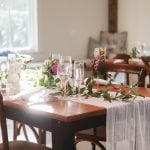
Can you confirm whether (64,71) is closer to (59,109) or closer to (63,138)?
(59,109)

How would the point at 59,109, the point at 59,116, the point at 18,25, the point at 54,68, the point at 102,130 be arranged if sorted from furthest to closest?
the point at 18,25
the point at 102,130
the point at 54,68
the point at 59,109
the point at 59,116

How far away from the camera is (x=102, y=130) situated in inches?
100

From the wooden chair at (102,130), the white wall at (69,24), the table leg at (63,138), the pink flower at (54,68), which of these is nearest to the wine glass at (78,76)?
the pink flower at (54,68)

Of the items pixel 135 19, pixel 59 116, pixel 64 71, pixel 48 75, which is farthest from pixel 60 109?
pixel 135 19

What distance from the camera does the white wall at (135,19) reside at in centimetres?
594

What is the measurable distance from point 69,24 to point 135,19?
1.10m

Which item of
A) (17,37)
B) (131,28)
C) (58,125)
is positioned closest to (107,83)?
(58,125)

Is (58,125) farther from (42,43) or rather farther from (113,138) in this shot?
(42,43)

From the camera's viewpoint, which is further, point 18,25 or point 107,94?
point 18,25

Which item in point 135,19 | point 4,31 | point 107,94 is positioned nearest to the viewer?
point 107,94

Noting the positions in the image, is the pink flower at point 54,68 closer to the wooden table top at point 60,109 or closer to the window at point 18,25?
the wooden table top at point 60,109

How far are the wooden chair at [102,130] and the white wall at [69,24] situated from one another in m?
2.77

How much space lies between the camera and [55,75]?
7.97ft

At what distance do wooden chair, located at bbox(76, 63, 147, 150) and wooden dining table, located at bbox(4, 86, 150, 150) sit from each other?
0.59 meters
